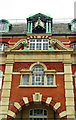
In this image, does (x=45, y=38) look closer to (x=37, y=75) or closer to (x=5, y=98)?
(x=37, y=75)

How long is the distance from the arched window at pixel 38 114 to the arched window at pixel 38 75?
Answer: 2.83 m

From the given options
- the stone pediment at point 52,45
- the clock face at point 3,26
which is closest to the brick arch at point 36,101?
the stone pediment at point 52,45

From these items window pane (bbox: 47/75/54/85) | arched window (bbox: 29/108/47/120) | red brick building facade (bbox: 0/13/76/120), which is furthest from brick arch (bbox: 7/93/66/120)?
arched window (bbox: 29/108/47/120)

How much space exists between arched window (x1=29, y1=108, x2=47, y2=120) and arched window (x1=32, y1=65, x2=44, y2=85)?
9.28 feet

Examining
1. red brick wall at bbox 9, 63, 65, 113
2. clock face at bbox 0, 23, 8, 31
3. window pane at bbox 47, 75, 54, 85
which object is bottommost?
red brick wall at bbox 9, 63, 65, 113

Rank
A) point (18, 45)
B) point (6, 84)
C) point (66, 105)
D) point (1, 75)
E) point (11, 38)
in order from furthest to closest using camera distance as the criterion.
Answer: point (11, 38) < point (18, 45) < point (1, 75) < point (6, 84) < point (66, 105)

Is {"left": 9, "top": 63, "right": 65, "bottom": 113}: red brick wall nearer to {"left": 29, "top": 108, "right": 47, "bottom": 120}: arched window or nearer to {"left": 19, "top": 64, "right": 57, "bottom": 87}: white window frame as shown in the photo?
{"left": 19, "top": 64, "right": 57, "bottom": 87}: white window frame

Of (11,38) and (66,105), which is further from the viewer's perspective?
(11,38)

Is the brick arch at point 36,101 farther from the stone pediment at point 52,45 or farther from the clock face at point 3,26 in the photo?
the clock face at point 3,26

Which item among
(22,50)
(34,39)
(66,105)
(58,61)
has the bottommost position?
(66,105)

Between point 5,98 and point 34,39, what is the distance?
732 cm

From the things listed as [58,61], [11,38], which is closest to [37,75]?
[58,61]

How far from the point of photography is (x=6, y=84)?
15.7 m

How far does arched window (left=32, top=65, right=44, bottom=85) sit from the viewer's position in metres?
15.9
